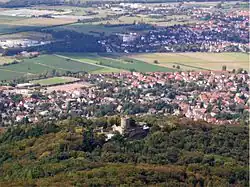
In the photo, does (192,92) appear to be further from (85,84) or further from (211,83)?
(85,84)

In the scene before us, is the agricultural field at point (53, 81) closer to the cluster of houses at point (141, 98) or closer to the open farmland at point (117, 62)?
the cluster of houses at point (141, 98)

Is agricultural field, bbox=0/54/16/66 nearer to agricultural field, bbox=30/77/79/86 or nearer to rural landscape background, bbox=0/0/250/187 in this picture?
rural landscape background, bbox=0/0/250/187

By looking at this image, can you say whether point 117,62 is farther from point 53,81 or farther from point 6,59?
point 6,59

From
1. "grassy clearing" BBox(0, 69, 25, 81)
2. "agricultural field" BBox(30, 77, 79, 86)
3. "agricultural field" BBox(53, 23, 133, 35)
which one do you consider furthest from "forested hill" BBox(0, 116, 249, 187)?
"agricultural field" BBox(53, 23, 133, 35)

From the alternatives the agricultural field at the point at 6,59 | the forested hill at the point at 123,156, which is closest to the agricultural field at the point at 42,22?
the agricultural field at the point at 6,59

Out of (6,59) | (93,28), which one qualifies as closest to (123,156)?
(6,59)
